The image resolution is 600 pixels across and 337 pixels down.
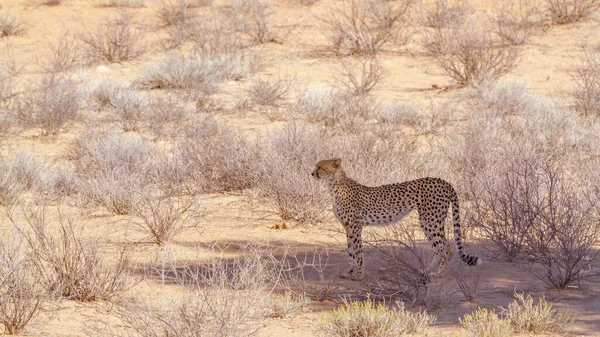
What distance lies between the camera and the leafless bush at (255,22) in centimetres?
2023

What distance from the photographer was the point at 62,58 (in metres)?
18.2

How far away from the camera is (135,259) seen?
8188 millimetres

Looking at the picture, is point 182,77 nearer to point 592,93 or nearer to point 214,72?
point 214,72

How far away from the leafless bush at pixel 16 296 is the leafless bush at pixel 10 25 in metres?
15.8

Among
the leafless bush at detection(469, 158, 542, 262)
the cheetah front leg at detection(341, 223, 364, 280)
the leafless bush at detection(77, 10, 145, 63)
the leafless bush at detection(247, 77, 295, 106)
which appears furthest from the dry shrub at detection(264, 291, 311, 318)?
the leafless bush at detection(77, 10, 145, 63)

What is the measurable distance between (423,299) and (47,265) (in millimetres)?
2640

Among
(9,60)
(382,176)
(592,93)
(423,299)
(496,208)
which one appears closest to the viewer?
(423,299)

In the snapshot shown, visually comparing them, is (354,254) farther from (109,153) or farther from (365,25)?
(365,25)

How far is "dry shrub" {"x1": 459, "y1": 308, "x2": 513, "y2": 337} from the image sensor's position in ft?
19.1

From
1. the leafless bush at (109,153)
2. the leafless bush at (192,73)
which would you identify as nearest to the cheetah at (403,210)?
the leafless bush at (109,153)

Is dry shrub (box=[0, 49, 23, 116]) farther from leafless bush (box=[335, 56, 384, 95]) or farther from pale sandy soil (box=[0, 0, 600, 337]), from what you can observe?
leafless bush (box=[335, 56, 384, 95])

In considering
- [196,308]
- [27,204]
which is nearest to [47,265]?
[196,308]

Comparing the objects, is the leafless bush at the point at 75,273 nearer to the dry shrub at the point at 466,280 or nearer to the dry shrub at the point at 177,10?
the dry shrub at the point at 466,280

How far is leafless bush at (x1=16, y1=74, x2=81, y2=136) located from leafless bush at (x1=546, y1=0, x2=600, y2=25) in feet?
33.8
